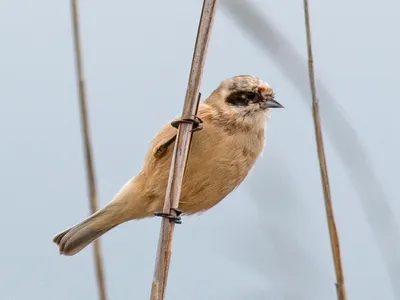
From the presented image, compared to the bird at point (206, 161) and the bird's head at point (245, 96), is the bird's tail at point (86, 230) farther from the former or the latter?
the bird's head at point (245, 96)

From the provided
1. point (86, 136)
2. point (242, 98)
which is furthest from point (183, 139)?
point (242, 98)

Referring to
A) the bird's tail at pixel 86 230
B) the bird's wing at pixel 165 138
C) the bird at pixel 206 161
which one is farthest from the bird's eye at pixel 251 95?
the bird's tail at pixel 86 230

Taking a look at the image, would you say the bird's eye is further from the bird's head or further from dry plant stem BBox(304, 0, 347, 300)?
dry plant stem BBox(304, 0, 347, 300)

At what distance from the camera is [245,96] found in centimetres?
283

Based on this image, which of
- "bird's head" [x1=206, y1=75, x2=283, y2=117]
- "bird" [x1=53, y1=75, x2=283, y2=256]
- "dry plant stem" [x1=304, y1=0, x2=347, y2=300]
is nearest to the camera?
"dry plant stem" [x1=304, y1=0, x2=347, y2=300]

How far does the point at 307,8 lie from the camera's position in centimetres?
169

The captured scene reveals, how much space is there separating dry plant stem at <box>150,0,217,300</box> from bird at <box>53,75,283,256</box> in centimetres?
82

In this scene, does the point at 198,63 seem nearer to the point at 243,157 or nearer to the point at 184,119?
the point at 184,119

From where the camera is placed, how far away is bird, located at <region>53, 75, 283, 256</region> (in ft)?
8.61

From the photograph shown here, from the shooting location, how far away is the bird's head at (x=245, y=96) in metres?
2.75

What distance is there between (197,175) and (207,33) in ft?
3.23

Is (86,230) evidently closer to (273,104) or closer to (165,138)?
(165,138)

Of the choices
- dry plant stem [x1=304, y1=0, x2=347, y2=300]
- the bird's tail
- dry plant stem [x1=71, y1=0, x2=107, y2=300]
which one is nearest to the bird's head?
the bird's tail

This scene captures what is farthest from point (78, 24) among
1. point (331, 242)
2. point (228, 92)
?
point (228, 92)
